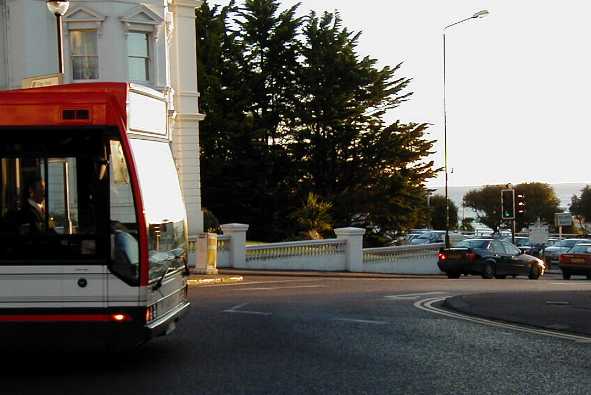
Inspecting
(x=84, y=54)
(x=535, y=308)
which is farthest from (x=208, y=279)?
(x=84, y=54)

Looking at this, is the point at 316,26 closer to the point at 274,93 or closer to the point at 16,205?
the point at 274,93

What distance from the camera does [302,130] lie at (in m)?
54.0

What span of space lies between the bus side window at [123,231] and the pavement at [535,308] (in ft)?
21.9

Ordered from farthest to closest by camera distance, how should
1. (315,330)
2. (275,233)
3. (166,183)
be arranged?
(275,233) → (315,330) → (166,183)

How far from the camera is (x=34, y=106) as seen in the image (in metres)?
8.50

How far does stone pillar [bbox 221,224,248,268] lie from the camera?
2911 cm

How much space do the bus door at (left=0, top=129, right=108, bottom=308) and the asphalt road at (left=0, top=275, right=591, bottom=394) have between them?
86 centimetres

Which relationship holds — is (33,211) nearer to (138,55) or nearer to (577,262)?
(138,55)

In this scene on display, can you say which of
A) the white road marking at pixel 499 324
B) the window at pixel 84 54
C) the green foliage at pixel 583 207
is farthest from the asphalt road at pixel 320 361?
the green foliage at pixel 583 207

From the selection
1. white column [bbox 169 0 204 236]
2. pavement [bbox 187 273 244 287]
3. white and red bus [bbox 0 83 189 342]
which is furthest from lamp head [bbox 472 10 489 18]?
white and red bus [bbox 0 83 189 342]

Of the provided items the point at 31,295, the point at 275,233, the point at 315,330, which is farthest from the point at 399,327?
the point at 275,233

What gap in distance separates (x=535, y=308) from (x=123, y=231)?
8.96 metres

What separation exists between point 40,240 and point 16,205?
0.42 meters

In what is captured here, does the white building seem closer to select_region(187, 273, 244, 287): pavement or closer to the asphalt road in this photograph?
select_region(187, 273, 244, 287): pavement
